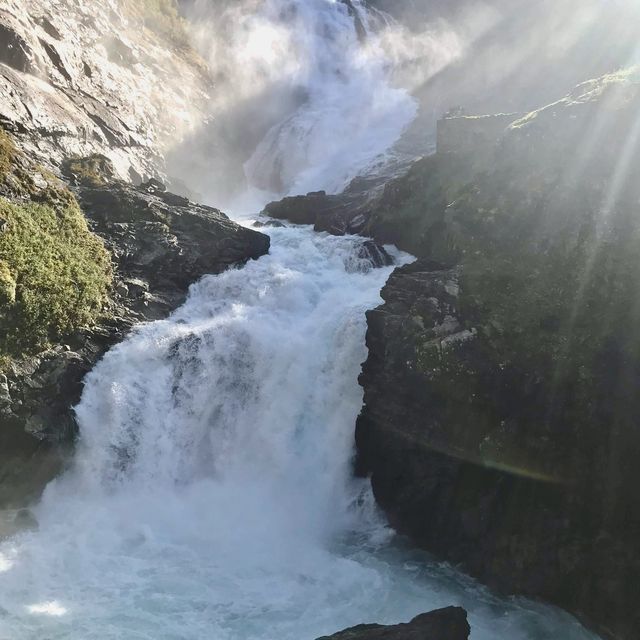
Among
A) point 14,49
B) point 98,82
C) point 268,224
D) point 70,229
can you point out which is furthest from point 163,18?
point 70,229

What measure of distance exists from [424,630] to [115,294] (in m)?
16.5

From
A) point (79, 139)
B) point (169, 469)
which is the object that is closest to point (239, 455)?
point (169, 469)

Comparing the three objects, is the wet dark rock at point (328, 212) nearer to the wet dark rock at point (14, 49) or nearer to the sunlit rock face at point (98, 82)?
the sunlit rock face at point (98, 82)

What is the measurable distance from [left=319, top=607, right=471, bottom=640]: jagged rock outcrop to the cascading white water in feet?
6.55

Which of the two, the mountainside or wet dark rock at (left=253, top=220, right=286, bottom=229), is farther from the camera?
wet dark rock at (left=253, top=220, right=286, bottom=229)

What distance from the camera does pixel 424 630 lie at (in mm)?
12180

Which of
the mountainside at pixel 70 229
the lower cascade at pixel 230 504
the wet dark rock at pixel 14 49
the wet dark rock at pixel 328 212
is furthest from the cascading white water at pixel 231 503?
the wet dark rock at pixel 14 49

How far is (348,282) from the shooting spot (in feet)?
84.7

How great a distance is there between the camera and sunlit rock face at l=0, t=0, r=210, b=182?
103ft

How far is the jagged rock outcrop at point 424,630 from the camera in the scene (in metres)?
12.1

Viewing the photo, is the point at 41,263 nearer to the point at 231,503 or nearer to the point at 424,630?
the point at 231,503

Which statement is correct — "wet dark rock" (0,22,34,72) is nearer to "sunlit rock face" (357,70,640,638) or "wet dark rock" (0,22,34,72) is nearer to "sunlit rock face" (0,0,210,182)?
"sunlit rock face" (0,0,210,182)

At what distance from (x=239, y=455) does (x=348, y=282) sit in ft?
30.5

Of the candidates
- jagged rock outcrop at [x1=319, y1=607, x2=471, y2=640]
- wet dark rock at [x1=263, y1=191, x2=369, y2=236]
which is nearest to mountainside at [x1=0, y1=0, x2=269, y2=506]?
wet dark rock at [x1=263, y1=191, x2=369, y2=236]
